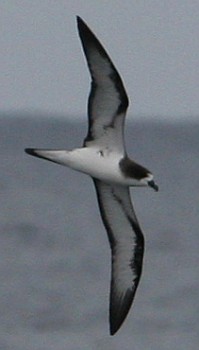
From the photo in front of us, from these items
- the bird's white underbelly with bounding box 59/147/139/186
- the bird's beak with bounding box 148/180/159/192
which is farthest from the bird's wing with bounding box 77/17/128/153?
the bird's beak with bounding box 148/180/159/192

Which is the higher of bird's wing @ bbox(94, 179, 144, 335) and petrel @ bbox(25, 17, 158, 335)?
petrel @ bbox(25, 17, 158, 335)

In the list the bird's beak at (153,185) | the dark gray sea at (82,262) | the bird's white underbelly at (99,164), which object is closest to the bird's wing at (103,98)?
the bird's white underbelly at (99,164)

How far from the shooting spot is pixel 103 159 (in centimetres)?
1551

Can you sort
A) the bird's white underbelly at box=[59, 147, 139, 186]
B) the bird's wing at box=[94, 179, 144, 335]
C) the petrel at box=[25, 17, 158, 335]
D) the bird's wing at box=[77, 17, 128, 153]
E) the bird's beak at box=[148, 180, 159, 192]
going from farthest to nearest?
the bird's wing at box=[94, 179, 144, 335] < the bird's beak at box=[148, 180, 159, 192] < the bird's white underbelly at box=[59, 147, 139, 186] < the petrel at box=[25, 17, 158, 335] < the bird's wing at box=[77, 17, 128, 153]

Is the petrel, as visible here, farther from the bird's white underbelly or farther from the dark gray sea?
the dark gray sea

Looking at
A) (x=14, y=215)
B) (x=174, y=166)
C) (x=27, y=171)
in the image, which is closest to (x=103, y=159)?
(x=14, y=215)

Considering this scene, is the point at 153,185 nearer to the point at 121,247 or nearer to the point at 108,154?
the point at 108,154

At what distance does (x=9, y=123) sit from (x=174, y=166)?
42.6 m

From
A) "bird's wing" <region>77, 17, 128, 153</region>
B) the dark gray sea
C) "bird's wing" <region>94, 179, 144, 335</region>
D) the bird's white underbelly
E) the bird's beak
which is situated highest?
"bird's wing" <region>77, 17, 128, 153</region>

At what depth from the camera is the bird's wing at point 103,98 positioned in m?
14.9

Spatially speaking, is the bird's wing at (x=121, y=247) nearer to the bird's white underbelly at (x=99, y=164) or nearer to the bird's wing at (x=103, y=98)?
the bird's white underbelly at (x=99, y=164)

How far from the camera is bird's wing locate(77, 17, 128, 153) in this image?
14.9 metres

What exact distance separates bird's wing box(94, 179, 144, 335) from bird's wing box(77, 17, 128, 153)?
3.46ft

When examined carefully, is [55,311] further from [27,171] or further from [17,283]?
[27,171]
